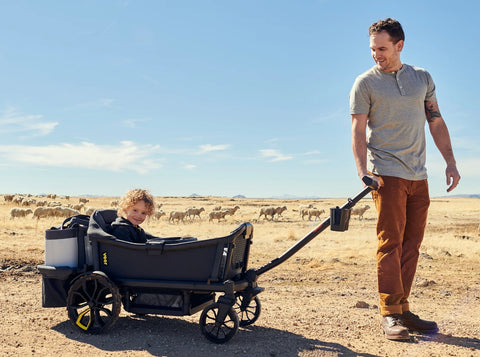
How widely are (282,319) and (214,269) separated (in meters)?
1.56

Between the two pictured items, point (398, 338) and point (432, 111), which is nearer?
point (398, 338)

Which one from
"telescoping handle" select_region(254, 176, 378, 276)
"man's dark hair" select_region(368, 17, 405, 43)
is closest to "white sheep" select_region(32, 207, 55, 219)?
"telescoping handle" select_region(254, 176, 378, 276)

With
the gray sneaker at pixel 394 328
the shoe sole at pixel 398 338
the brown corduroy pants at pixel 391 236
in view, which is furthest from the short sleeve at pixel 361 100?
the shoe sole at pixel 398 338

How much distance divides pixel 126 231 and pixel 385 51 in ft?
11.3

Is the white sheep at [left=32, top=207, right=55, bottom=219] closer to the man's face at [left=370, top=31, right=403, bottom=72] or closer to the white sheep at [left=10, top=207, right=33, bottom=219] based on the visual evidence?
the white sheep at [left=10, top=207, right=33, bottom=219]

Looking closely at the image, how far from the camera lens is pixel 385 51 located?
4816mm

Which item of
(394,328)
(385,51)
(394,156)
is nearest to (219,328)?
(394,328)

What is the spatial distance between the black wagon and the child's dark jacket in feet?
0.47

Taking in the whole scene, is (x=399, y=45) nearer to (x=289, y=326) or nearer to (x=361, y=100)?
(x=361, y=100)

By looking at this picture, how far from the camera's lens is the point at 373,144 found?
503cm

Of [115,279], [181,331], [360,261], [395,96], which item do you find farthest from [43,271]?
[360,261]

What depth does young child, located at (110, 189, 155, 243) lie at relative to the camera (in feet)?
17.3

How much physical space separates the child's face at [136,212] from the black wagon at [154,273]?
0.99 feet

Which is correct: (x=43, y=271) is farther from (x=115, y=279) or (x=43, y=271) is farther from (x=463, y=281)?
(x=463, y=281)
